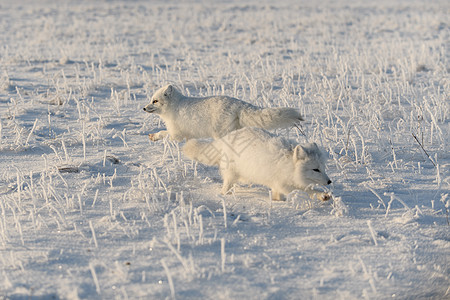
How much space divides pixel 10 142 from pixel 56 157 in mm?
1093

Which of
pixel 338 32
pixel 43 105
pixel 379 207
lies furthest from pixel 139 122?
pixel 338 32

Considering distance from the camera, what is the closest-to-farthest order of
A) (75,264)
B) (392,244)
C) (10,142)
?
(75,264)
(392,244)
(10,142)

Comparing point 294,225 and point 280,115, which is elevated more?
point 280,115

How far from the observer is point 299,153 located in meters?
4.57

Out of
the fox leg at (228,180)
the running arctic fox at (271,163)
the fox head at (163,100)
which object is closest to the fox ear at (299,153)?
the running arctic fox at (271,163)

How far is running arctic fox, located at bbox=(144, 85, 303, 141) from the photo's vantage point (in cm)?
600

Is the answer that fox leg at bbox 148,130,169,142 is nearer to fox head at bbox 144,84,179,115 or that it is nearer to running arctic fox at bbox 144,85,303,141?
running arctic fox at bbox 144,85,303,141

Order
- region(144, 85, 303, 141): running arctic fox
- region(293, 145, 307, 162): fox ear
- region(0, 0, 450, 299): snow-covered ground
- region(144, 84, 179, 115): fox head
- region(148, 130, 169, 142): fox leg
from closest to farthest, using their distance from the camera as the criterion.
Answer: region(0, 0, 450, 299): snow-covered ground, region(293, 145, 307, 162): fox ear, region(144, 85, 303, 141): running arctic fox, region(148, 130, 169, 142): fox leg, region(144, 84, 179, 115): fox head

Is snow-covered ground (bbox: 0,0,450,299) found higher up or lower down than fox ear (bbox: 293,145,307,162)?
lower down

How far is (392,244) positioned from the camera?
3.98 meters

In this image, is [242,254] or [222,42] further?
[222,42]

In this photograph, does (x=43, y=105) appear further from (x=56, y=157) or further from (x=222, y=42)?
(x=222, y=42)

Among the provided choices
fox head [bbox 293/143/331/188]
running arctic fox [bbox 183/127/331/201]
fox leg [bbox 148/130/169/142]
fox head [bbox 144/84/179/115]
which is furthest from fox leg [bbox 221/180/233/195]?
fox head [bbox 144/84/179/115]

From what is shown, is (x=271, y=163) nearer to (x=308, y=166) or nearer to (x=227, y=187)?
(x=308, y=166)
